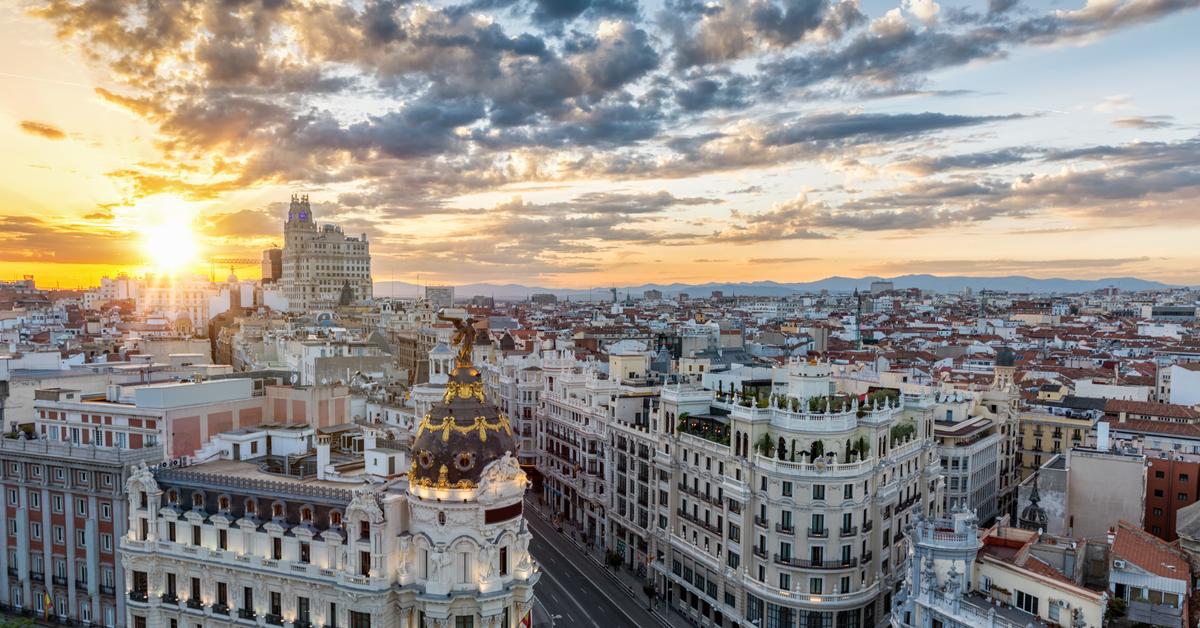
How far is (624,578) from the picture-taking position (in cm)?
9531

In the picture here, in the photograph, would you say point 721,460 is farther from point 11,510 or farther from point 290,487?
point 11,510

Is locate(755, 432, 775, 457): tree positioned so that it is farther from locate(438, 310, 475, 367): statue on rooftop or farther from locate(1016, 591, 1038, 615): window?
locate(438, 310, 475, 367): statue on rooftop

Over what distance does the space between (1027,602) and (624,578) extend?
51.2 metres

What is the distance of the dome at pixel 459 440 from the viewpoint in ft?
190

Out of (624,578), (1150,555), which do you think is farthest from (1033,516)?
(624,578)

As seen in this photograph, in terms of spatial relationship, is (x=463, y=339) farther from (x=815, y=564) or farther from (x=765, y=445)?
(x=815, y=564)

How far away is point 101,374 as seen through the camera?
10394cm

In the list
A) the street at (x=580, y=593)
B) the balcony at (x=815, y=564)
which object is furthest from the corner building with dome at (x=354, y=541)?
the balcony at (x=815, y=564)

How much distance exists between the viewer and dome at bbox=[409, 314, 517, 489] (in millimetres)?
57844

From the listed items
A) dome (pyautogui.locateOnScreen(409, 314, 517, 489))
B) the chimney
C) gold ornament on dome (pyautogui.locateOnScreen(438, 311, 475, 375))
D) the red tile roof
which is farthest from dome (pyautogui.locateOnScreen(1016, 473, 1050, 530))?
the chimney

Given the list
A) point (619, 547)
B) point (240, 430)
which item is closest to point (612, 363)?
point (619, 547)

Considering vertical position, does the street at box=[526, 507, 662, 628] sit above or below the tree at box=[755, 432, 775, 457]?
below

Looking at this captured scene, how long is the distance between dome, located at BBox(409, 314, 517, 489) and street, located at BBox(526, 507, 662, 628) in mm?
30078

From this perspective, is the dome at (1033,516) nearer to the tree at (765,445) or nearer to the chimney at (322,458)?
the tree at (765,445)
